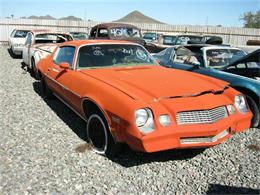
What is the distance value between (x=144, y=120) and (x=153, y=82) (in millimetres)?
930

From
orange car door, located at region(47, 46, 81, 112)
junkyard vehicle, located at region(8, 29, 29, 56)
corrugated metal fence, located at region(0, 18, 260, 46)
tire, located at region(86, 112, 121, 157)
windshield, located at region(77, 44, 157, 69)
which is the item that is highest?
corrugated metal fence, located at region(0, 18, 260, 46)

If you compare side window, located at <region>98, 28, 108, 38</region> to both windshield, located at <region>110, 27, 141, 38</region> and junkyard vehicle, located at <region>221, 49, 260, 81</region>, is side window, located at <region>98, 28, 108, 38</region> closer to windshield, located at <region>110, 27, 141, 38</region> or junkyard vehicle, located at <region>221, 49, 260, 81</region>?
windshield, located at <region>110, 27, 141, 38</region>

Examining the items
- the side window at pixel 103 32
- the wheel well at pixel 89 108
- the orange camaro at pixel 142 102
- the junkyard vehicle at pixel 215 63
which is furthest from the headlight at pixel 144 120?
the side window at pixel 103 32

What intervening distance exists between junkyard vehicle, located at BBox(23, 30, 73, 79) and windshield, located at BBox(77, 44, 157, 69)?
3.99 meters

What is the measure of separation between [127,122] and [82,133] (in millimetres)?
1653

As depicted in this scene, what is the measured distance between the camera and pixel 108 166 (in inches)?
149

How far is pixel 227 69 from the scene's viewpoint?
6.20 metres

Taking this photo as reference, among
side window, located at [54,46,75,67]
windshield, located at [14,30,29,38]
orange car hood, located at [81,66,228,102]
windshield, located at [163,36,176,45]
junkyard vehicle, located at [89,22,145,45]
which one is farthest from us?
windshield, located at [163,36,176,45]

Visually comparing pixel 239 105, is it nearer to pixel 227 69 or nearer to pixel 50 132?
pixel 227 69

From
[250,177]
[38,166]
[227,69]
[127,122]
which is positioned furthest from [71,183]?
[227,69]

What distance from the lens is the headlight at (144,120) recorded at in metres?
3.38

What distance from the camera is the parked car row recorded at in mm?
3432

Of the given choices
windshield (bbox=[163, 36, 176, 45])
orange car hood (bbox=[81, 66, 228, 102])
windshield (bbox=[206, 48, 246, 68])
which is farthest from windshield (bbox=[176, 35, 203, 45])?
orange car hood (bbox=[81, 66, 228, 102])

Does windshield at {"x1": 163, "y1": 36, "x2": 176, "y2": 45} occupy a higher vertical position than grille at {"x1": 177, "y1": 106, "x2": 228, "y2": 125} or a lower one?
higher
